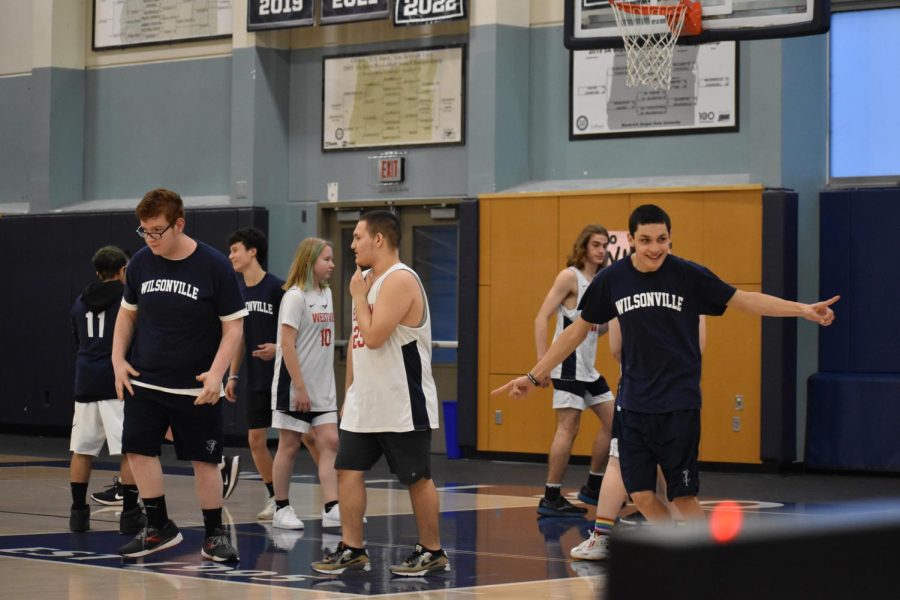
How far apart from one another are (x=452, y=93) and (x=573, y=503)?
262 inches

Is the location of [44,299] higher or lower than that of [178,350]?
higher

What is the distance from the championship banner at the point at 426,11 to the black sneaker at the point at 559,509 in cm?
726

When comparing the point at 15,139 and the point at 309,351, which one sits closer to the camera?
the point at 309,351

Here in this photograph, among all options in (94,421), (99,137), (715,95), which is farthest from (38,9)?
(94,421)

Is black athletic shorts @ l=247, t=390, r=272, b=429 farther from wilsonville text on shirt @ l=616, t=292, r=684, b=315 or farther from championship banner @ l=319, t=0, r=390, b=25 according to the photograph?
championship banner @ l=319, t=0, r=390, b=25

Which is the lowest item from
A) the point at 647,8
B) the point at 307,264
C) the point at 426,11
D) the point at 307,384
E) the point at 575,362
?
the point at 307,384

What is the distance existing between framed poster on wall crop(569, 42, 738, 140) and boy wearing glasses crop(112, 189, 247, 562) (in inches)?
321

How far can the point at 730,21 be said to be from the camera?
11.2 meters

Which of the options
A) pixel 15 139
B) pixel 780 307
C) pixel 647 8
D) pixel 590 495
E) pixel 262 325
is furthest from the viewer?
pixel 15 139

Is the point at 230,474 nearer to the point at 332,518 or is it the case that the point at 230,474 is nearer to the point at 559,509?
the point at 332,518

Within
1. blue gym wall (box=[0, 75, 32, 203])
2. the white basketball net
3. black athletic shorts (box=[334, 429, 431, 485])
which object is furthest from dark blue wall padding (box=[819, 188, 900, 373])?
blue gym wall (box=[0, 75, 32, 203])

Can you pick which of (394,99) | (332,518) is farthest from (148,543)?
(394,99)

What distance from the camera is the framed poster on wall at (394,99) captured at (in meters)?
16.1

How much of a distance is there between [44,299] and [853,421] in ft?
35.3
